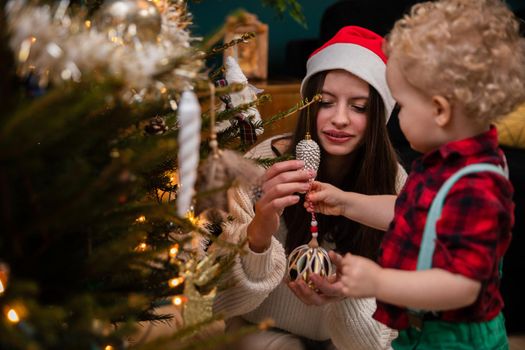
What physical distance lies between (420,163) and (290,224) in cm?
62

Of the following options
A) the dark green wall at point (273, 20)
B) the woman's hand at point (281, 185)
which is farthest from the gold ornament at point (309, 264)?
the dark green wall at point (273, 20)

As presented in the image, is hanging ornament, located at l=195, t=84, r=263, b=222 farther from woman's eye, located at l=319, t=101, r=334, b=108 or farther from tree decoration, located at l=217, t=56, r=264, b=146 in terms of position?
woman's eye, located at l=319, t=101, r=334, b=108

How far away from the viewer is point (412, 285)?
0.73 meters

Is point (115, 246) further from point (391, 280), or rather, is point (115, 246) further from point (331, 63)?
point (331, 63)

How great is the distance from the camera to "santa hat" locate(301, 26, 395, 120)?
1.35m

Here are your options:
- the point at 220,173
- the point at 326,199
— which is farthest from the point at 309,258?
the point at 220,173

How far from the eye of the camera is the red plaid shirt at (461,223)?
75 centimetres

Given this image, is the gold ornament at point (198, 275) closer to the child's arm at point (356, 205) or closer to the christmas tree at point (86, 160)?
the christmas tree at point (86, 160)

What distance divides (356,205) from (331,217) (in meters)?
0.40

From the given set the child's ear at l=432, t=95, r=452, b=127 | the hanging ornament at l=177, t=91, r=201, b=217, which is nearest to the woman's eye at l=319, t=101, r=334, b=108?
the child's ear at l=432, t=95, r=452, b=127

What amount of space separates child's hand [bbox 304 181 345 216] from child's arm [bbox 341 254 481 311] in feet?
1.14

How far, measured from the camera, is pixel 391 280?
2.43ft

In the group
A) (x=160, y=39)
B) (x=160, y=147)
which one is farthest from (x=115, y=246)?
(x=160, y=39)

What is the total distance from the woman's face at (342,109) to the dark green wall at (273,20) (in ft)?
5.50
